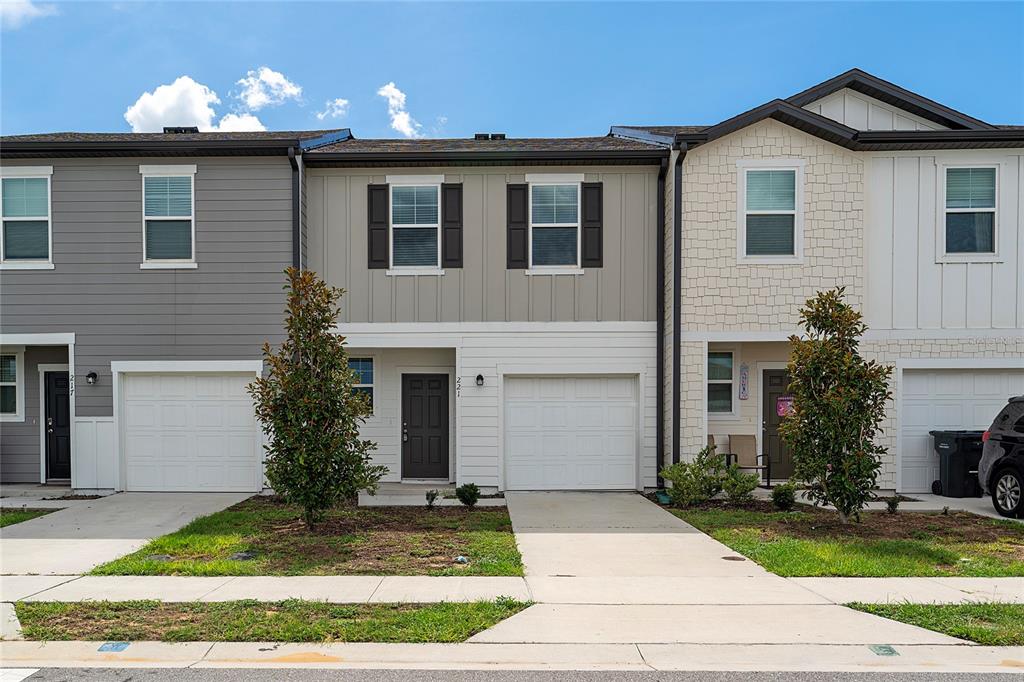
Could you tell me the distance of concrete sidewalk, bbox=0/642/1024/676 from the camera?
525 centimetres

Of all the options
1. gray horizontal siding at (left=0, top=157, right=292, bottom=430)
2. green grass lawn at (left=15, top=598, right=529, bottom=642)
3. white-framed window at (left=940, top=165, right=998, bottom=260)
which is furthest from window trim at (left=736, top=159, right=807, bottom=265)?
green grass lawn at (left=15, top=598, right=529, bottom=642)

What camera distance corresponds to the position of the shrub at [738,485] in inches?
459

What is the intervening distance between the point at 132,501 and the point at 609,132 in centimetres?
1158

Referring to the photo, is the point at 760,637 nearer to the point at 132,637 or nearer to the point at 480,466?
the point at 132,637

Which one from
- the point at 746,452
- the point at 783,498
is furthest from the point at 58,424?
the point at 783,498

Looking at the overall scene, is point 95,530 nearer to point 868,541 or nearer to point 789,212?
point 868,541

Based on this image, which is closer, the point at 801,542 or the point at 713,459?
the point at 801,542

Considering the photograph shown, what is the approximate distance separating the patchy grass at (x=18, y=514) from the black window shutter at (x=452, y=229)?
7340 millimetres

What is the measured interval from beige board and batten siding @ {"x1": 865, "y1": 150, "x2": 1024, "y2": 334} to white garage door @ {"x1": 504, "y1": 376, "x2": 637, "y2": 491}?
4728mm

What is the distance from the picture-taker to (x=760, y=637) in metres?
5.80

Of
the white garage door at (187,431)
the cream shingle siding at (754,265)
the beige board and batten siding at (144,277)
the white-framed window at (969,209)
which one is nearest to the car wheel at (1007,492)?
the cream shingle siding at (754,265)

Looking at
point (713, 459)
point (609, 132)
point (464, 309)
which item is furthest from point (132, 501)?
point (609, 132)

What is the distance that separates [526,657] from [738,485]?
283 inches

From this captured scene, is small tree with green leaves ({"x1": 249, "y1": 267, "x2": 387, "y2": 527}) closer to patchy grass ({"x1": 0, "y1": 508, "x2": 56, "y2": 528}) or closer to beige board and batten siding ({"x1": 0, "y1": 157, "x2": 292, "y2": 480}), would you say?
beige board and batten siding ({"x1": 0, "y1": 157, "x2": 292, "y2": 480})
